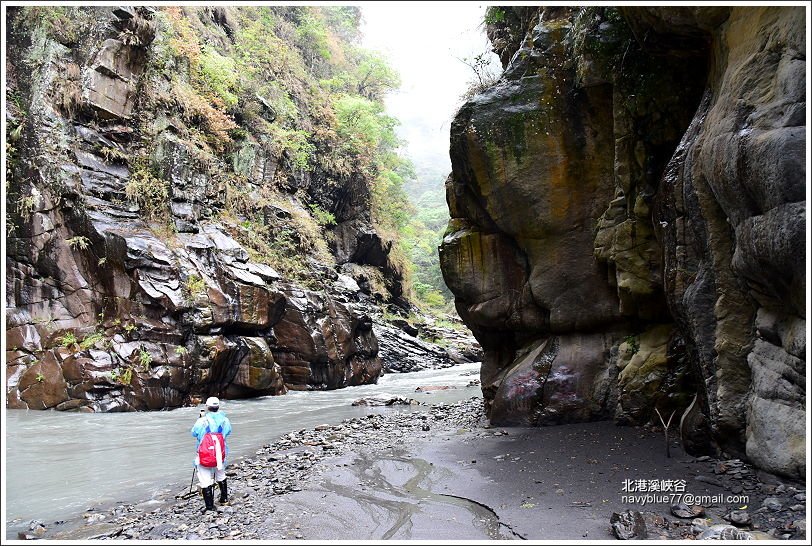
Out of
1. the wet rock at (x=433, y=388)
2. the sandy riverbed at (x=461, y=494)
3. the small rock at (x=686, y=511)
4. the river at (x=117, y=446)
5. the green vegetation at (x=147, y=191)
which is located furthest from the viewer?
the wet rock at (x=433, y=388)

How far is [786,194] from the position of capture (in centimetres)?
472

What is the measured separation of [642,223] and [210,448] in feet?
23.8

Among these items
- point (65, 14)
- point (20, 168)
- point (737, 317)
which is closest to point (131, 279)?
point (20, 168)

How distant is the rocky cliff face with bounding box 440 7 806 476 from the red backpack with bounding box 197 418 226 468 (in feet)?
18.2

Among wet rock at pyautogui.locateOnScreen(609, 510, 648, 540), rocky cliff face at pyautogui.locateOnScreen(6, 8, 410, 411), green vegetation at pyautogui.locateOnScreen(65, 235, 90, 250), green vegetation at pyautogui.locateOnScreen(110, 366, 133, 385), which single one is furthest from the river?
wet rock at pyautogui.locateOnScreen(609, 510, 648, 540)

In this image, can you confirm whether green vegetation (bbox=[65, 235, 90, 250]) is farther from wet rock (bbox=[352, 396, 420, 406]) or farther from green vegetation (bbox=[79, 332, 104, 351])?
wet rock (bbox=[352, 396, 420, 406])

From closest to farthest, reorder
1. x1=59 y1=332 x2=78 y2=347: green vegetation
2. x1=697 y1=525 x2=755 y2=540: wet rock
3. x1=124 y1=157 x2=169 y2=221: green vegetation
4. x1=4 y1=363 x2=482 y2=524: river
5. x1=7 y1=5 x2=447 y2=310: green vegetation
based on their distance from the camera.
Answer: x1=697 y1=525 x2=755 y2=540: wet rock < x1=4 y1=363 x2=482 y2=524: river < x1=59 y1=332 x2=78 y2=347: green vegetation < x1=124 y1=157 x2=169 y2=221: green vegetation < x1=7 y1=5 x2=447 y2=310: green vegetation

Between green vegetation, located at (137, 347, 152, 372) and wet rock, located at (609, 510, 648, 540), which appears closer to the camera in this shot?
wet rock, located at (609, 510, 648, 540)

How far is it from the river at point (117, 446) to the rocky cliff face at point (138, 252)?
130 cm

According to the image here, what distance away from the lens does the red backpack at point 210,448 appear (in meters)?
6.37

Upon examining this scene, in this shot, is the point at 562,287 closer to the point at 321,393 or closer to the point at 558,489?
the point at 558,489

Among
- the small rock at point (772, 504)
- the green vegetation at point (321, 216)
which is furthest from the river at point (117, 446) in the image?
the green vegetation at point (321, 216)

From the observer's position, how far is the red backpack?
6.37 metres

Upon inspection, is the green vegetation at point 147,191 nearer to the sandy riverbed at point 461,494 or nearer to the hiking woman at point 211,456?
the sandy riverbed at point 461,494
